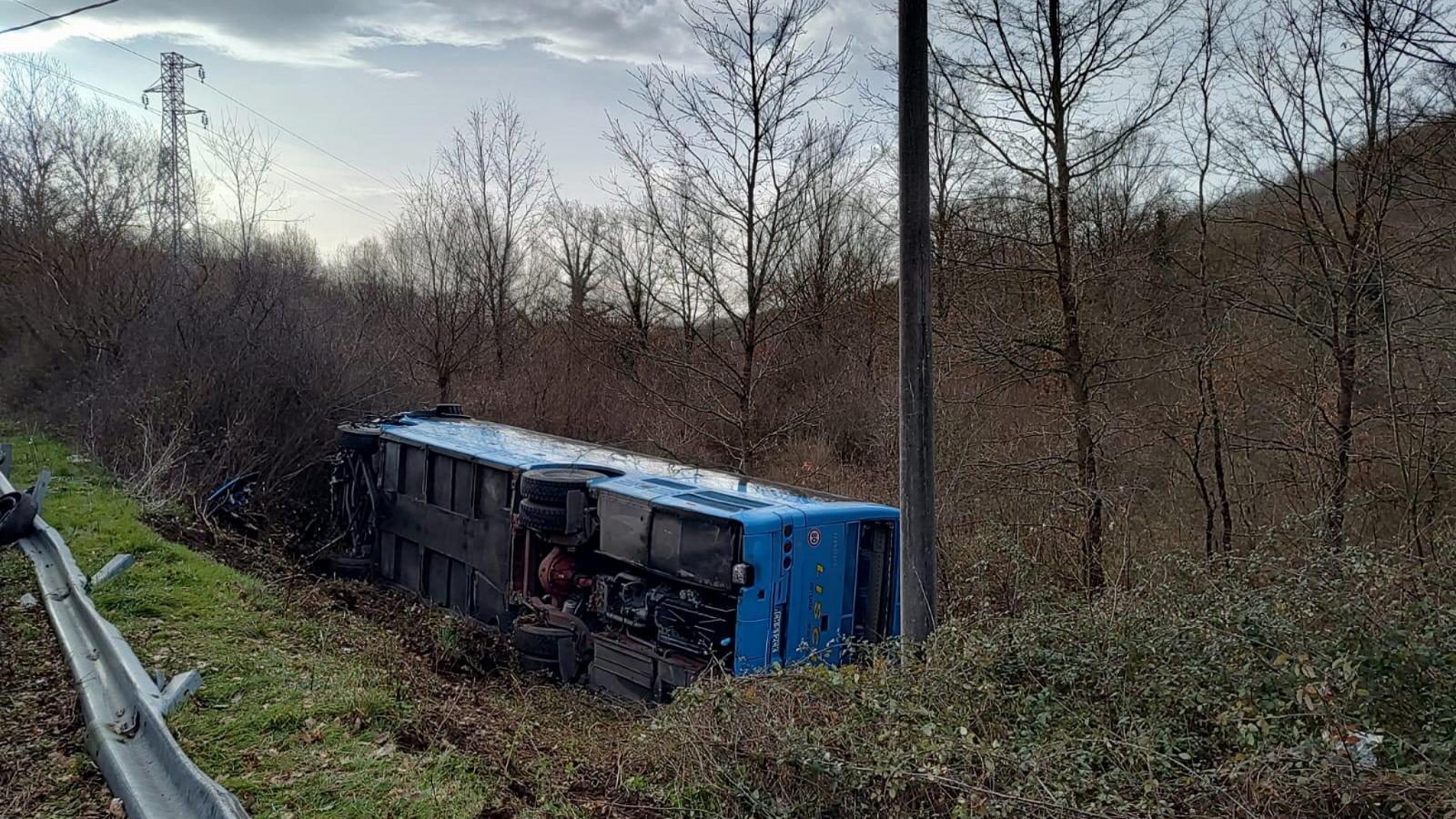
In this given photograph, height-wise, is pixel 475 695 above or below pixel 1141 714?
below

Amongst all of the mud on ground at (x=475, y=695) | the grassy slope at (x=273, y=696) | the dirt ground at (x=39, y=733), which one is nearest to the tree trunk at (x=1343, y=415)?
the mud on ground at (x=475, y=695)

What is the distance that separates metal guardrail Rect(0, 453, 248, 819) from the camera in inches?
120

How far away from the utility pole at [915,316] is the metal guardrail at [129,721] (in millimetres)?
3619

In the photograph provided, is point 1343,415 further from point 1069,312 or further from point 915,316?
point 915,316

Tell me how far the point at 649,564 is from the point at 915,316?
126 inches

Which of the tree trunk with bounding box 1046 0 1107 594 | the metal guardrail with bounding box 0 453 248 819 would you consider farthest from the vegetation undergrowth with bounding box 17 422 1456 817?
the tree trunk with bounding box 1046 0 1107 594

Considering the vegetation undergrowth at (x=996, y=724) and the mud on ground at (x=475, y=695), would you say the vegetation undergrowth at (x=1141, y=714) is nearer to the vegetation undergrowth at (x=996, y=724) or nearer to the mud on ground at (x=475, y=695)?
the vegetation undergrowth at (x=996, y=724)

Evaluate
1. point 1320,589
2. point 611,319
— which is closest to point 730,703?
point 1320,589

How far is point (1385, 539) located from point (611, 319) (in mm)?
17721

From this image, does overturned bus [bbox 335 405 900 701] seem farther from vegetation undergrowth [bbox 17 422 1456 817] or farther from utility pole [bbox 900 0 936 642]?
vegetation undergrowth [bbox 17 422 1456 817]

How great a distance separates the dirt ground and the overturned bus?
3177 millimetres

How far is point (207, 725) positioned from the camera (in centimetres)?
396

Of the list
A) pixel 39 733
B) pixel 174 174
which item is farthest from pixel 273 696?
pixel 174 174

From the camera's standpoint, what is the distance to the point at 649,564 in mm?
6895
